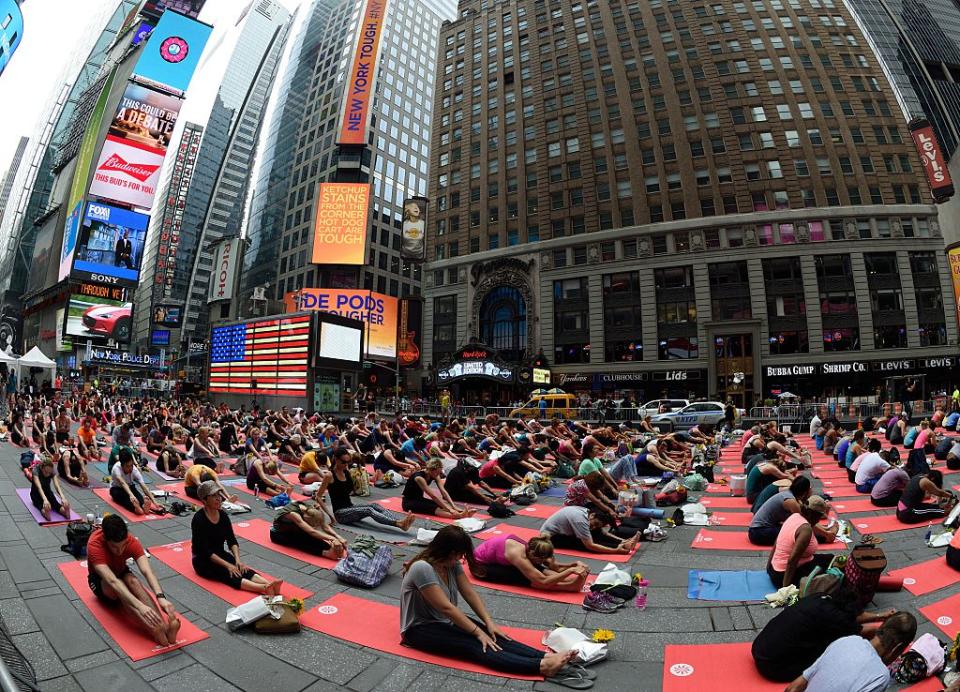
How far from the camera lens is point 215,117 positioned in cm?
14650

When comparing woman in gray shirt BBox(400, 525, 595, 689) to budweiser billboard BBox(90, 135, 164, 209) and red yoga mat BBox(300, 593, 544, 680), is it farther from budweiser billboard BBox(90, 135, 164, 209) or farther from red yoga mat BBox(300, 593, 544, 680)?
budweiser billboard BBox(90, 135, 164, 209)

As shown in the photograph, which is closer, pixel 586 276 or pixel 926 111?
pixel 926 111

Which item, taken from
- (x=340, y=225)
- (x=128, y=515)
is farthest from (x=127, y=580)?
(x=340, y=225)

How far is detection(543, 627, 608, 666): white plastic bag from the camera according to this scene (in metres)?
4.59

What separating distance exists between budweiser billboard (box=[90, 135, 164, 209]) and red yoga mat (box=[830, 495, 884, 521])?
66658 mm

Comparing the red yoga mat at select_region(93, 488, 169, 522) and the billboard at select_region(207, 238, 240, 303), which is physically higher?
the billboard at select_region(207, 238, 240, 303)

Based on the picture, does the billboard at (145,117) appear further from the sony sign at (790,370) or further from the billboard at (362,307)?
the sony sign at (790,370)

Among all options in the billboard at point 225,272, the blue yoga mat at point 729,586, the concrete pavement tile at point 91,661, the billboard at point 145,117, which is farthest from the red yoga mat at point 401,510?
the billboard at point 225,272

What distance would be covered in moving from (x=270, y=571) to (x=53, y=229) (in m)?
95.0

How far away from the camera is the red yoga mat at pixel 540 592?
247 inches

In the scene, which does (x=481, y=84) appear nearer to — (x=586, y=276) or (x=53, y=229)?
(x=586, y=276)

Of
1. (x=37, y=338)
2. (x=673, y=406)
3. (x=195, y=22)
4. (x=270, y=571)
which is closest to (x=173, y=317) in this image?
(x=37, y=338)

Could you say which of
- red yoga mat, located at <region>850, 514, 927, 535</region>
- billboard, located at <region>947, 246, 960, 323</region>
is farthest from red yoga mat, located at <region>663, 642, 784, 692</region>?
billboard, located at <region>947, 246, 960, 323</region>

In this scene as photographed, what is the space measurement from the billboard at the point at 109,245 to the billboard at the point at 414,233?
30.9 metres
